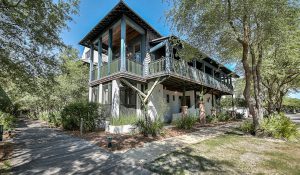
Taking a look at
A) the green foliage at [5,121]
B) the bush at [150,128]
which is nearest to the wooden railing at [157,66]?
the bush at [150,128]

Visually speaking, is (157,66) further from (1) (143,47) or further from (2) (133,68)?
(1) (143,47)

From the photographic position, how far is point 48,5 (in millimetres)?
6672

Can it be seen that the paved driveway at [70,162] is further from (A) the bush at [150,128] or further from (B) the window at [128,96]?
(B) the window at [128,96]

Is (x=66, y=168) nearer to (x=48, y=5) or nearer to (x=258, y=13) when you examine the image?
(x=48, y=5)

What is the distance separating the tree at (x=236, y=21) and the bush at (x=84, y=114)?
751cm

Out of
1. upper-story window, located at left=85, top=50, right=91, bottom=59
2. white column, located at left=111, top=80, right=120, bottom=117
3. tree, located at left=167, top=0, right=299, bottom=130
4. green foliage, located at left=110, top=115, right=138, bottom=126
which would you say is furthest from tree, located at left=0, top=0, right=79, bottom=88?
upper-story window, located at left=85, top=50, right=91, bottom=59

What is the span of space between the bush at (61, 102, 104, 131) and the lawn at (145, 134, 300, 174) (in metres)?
7.00

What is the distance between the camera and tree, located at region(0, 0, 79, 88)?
6.34 metres

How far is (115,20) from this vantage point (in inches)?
485

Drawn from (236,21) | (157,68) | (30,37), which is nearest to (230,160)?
(236,21)

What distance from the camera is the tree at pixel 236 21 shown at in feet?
27.1

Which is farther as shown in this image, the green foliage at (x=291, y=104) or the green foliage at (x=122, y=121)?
the green foliage at (x=291, y=104)

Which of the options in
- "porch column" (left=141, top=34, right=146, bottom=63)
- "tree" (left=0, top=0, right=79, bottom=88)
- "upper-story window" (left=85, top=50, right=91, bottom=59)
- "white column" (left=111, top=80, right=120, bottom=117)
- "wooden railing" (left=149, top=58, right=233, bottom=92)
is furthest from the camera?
"upper-story window" (left=85, top=50, right=91, bottom=59)

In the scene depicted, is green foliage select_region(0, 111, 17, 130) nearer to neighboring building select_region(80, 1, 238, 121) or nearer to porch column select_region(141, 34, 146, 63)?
neighboring building select_region(80, 1, 238, 121)
